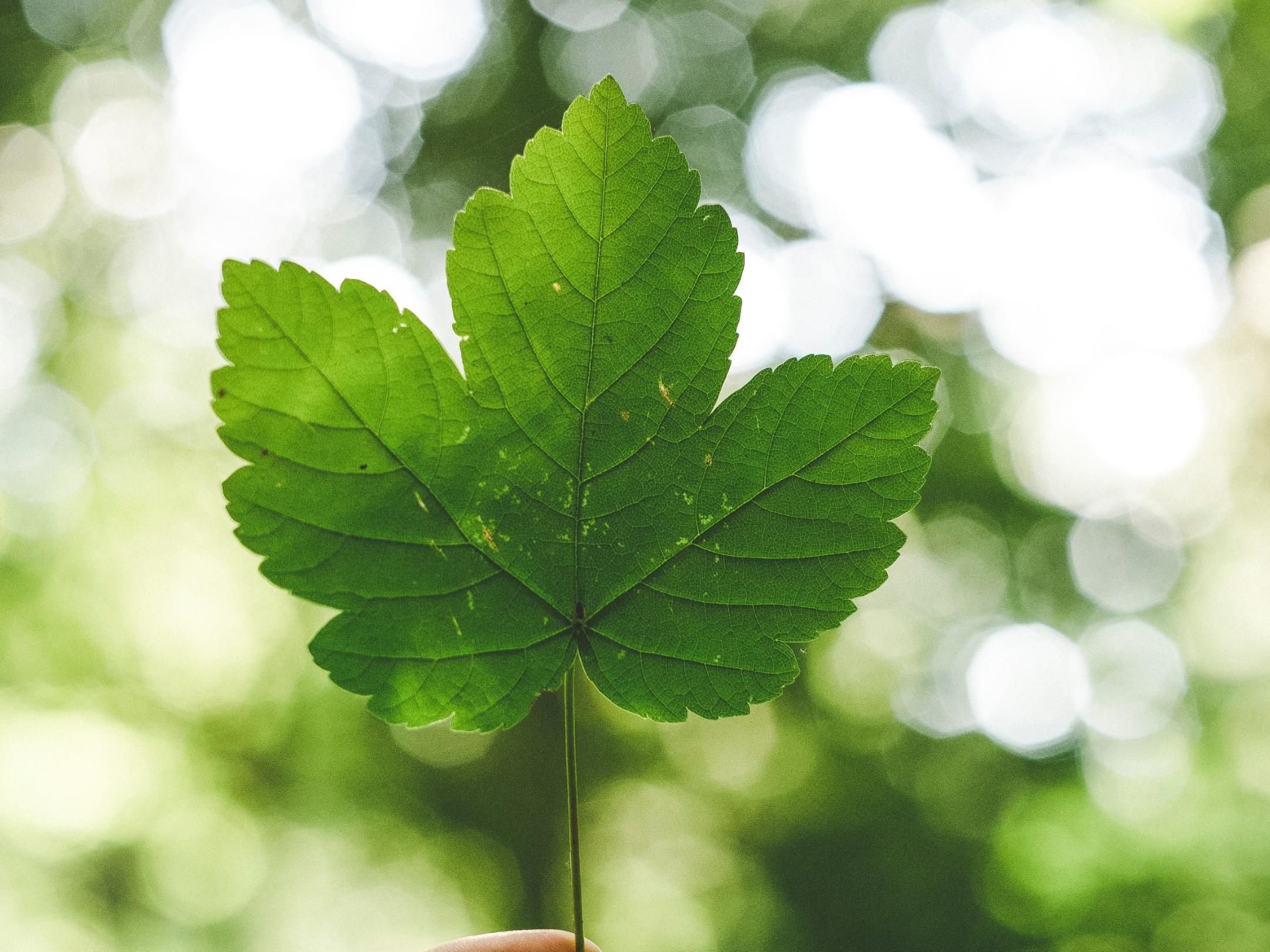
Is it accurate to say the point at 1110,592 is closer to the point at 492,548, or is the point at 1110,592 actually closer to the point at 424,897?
the point at 424,897

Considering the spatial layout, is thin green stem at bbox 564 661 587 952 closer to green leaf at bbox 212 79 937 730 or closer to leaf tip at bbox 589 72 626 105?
green leaf at bbox 212 79 937 730

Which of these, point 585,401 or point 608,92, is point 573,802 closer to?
point 585,401

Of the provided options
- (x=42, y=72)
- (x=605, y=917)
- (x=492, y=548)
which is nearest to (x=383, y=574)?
(x=492, y=548)

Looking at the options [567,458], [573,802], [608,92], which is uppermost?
[608,92]

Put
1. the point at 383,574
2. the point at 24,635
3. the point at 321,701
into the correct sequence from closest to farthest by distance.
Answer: the point at 383,574, the point at 24,635, the point at 321,701

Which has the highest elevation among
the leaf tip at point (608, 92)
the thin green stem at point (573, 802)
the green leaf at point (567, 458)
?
the leaf tip at point (608, 92)

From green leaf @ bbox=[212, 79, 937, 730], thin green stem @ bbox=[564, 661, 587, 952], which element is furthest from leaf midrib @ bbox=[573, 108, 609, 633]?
thin green stem @ bbox=[564, 661, 587, 952]

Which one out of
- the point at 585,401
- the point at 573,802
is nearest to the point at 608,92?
the point at 585,401

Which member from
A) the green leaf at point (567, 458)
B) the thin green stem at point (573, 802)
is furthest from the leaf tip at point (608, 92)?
the thin green stem at point (573, 802)

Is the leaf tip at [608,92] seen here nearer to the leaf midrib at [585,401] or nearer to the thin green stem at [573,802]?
the leaf midrib at [585,401]
